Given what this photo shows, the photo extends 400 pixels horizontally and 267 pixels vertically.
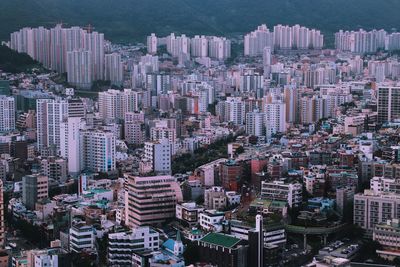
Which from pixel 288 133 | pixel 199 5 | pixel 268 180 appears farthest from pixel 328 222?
pixel 199 5

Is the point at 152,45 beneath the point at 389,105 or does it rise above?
above

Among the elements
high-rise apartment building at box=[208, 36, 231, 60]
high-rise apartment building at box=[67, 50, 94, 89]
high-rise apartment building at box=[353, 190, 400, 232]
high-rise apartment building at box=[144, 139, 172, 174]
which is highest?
high-rise apartment building at box=[208, 36, 231, 60]

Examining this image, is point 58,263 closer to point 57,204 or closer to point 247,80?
point 57,204

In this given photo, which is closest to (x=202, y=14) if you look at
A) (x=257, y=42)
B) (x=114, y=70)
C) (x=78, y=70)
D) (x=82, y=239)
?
(x=257, y=42)

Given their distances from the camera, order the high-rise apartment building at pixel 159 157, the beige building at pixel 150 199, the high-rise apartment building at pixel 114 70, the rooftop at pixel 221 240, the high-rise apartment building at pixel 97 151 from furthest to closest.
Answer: the high-rise apartment building at pixel 114 70 < the high-rise apartment building at pixel 97 151 < the high-rise apartment building at pixel 159 157 < the beige building at pixel 150 199 < the rooftop at pixel 221 240

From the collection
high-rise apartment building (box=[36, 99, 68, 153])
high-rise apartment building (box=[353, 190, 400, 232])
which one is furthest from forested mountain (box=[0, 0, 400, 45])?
high-rise apartment building (box=[353, 190, 400, 232])

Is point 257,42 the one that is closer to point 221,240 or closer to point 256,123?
point 256,123

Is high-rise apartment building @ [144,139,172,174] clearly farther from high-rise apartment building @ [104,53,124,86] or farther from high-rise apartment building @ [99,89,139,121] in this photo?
high-rise apartment building @ [104,53,124,86]

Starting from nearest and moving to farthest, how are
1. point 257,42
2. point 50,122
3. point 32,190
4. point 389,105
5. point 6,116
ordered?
1. point 32,190
2. point 50,122
3. point 389,105
4. point 6,116
5. point 257,42

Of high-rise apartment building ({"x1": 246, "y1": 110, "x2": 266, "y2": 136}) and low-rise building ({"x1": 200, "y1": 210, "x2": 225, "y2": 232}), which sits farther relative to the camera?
high-rise apartment building ({"x1": 246, "y1": 110, "x2": 266, "y2": 136})

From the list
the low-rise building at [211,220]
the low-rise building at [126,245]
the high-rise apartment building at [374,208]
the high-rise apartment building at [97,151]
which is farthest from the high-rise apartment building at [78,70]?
the low-rise building at [126,245]

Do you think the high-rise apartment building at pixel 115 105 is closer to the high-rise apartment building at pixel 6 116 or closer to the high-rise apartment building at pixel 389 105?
the high-rise apartment building at pixel 6 116
